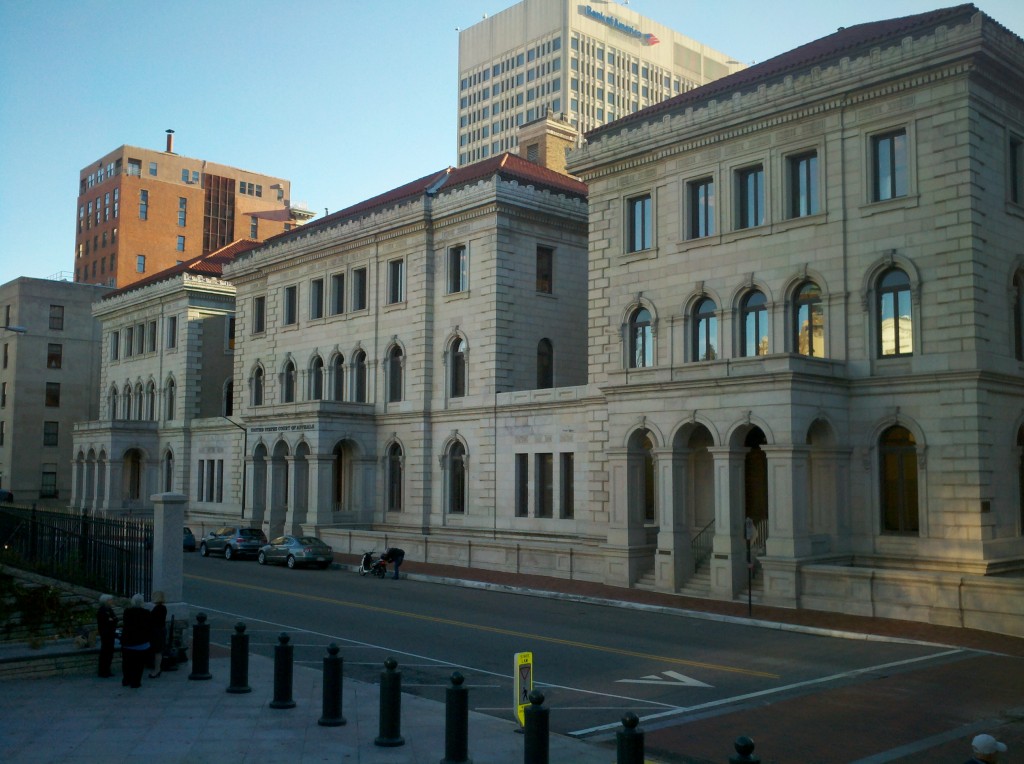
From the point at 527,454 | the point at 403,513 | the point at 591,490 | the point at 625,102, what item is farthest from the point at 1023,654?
the point at 625,102

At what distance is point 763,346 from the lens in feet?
98.6

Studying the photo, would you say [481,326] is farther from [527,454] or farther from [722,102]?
[722,102]

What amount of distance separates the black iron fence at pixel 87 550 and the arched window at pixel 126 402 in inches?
1883

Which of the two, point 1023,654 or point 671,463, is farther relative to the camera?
point 671,463

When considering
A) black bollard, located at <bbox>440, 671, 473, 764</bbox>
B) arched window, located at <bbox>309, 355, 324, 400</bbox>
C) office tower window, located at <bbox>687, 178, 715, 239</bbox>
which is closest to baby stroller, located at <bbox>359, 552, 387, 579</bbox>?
office tower window, located at <bbox>687, 178, 715, 239</bbox>

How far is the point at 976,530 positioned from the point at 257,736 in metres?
19.6

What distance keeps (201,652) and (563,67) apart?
119 metres

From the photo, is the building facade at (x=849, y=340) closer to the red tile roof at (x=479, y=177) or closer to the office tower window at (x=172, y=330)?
the red tile roof at (x=479, y=177)

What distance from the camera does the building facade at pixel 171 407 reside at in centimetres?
5947

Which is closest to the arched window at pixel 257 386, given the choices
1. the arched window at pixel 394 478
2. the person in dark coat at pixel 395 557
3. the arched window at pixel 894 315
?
the arched window at pixel 394 478

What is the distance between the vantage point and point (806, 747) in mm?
12469

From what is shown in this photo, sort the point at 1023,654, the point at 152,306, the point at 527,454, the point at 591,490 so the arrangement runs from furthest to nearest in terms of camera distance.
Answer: the point at 152,306 → the point at 527,454 → the point at 591,490 → the point at 1023,654

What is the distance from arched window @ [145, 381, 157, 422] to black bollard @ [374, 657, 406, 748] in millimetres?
57150

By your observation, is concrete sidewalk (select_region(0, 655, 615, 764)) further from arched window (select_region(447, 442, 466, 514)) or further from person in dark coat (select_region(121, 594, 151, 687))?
arched window (select_region(447, 442, 466, 514))
